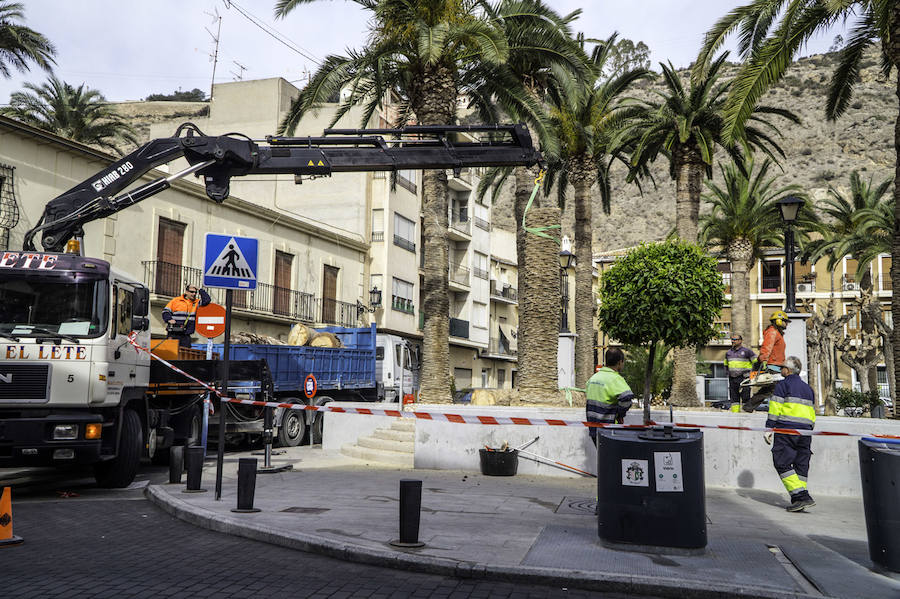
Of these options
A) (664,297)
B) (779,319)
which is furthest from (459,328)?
(664,297)

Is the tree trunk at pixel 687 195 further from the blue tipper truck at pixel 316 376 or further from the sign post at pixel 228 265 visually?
the sign post at pixel 228 265

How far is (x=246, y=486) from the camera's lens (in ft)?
26.8

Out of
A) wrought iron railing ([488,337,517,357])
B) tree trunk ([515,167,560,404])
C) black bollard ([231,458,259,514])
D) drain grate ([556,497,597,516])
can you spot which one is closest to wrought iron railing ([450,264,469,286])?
wrought iron railing ([488,337,517,357])

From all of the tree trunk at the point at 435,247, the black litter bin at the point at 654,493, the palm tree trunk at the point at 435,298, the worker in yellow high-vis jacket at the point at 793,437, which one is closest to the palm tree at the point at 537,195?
the tree trunk at the point at 435,247

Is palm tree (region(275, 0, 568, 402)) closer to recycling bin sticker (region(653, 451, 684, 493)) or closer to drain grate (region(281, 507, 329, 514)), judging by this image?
drain grate (region(281, 507, 329, 514))

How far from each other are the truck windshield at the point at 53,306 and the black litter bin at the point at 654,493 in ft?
22.3

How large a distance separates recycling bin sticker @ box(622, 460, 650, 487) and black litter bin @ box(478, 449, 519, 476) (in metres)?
5.64

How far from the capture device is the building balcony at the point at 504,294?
166ft

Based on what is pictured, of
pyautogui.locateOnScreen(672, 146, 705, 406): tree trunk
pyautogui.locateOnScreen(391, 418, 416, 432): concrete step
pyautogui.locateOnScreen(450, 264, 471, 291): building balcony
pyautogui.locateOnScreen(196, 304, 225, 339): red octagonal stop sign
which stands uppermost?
pyautogui.locateOnScreen(450, 264, 471, 291): building balcony

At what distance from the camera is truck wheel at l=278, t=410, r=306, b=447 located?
16875 mm

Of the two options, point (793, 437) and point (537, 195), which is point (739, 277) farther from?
point (793, 437)

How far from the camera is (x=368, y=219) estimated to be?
36812mm

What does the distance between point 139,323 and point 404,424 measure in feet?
19.2

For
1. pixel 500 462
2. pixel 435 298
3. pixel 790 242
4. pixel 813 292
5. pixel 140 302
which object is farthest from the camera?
pixel 813 292
